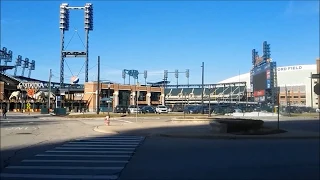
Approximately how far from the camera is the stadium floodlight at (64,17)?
356ft

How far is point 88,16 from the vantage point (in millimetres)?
109750

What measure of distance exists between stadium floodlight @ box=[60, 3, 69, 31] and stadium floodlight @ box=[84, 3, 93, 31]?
548cm

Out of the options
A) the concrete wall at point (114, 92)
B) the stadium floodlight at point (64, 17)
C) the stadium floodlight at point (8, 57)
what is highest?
the stadium floodlight at point (64, 17)

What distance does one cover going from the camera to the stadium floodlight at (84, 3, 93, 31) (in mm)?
109438

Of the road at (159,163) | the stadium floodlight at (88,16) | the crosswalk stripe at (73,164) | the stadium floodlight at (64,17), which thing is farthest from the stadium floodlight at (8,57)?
the crosswalk stripe at (73,164)

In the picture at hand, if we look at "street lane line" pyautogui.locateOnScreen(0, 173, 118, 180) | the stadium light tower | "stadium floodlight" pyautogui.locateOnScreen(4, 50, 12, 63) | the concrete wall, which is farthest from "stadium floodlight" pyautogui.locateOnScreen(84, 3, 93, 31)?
"street lane line" pyautogui.locateOnScreen(0, 173, 118, 180)

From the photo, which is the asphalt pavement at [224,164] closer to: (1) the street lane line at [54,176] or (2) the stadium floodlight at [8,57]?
(1) the street lane line at [54,176]

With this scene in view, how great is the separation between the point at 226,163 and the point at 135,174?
307 centimetres

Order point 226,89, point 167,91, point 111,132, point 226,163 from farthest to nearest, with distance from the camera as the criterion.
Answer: point 167,91 < point 226,89 < point 111,132 < point 226,163

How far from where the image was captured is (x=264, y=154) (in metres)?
13.3

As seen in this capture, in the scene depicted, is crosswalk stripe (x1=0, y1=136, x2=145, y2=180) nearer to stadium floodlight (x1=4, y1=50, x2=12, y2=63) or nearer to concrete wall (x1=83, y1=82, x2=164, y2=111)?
concrete wall (x1=83, y1=82, x2=164, y2=111)

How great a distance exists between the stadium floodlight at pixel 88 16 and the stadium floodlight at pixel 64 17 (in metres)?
5.48

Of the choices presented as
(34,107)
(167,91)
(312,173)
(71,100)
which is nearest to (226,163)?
(312,173)

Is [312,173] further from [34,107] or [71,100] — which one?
[71,100]
